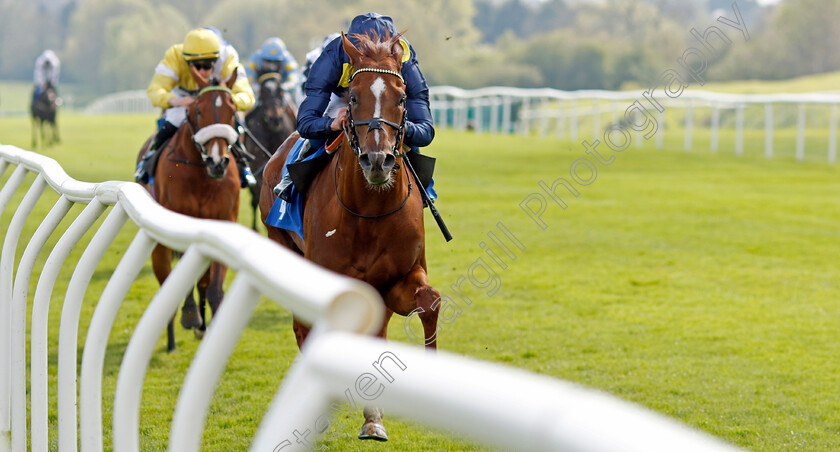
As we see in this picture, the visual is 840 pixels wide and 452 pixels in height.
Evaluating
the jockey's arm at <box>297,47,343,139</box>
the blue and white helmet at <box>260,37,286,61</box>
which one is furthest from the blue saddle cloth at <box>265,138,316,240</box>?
the blue and white helmet at <box>260,37,286,61</box>

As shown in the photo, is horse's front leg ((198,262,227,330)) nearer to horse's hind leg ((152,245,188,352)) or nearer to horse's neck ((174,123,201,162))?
horse's hind leg ((152,245,188,352))

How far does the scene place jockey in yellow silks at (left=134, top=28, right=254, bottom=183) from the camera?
6.53 meters

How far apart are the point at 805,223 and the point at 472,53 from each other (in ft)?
156

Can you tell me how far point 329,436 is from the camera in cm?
442

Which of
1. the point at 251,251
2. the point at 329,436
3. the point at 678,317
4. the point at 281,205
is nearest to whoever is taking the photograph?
the point at 251,251

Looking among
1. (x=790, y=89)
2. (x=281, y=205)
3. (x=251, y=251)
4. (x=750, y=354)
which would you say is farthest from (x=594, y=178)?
(x=790, y=89)

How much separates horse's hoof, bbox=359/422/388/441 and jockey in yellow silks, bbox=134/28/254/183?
9.35 feet

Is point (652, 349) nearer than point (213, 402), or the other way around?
point (213, 402)

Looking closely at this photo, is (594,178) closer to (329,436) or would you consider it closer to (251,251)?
(329,436)

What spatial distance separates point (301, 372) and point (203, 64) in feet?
19.1

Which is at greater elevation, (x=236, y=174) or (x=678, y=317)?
(x=236, y=174)

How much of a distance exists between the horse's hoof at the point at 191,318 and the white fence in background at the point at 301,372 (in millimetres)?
3503

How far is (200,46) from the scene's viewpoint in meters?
6.56

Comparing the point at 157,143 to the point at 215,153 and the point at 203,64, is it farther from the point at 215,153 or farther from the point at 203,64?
the point at 215,153
